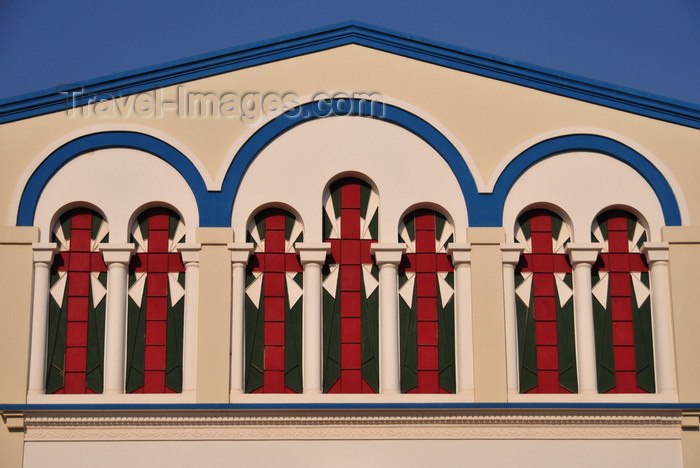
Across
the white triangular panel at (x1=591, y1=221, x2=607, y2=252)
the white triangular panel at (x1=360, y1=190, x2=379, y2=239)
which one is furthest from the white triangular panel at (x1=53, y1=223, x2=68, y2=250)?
the white triangular panel at (x1=591, y1=221, x2=607, y2=252)

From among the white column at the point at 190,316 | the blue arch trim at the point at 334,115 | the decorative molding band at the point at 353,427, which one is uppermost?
the blue arch trim at the point at 334,115

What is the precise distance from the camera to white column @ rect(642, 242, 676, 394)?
72.3ft

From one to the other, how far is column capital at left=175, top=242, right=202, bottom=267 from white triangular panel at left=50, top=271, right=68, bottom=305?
2.06m

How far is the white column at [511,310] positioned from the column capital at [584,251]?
87 cm

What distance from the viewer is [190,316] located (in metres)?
21.9

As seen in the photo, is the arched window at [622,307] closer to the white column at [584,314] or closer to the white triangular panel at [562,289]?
the white column at [584,314]

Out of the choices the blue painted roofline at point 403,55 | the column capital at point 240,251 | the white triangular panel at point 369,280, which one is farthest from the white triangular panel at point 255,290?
the blue painted roofline at point 403,55

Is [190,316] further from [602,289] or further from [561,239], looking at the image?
[602,289]

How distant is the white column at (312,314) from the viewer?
71.5ft

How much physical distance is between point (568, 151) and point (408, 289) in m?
3.75

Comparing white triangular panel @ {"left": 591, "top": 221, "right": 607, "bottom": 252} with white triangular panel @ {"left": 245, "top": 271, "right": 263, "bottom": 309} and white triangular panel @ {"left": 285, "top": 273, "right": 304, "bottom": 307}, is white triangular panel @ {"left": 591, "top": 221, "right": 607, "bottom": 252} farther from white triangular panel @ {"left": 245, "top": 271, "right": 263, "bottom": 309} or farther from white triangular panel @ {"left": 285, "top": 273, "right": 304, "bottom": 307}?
white triangular panel @ {"left": 245, "top": 271, "right": 263, "bottom": 309}
